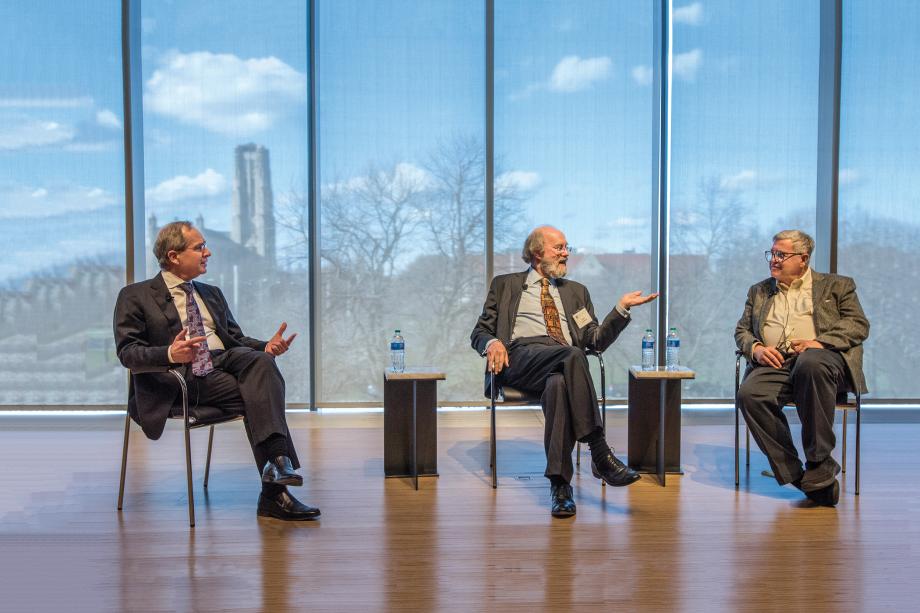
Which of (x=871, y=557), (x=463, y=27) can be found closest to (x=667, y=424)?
(x=871, y=557)

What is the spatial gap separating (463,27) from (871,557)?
4.10 m

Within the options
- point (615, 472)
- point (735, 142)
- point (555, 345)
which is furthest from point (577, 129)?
point (615, 472)

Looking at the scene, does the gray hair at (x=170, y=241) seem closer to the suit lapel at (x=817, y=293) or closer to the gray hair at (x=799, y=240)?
the gray hair at (x=799, y=240)

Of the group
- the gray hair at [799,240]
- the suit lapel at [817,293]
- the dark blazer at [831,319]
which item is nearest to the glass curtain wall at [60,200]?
the dark blazer at [831,319]

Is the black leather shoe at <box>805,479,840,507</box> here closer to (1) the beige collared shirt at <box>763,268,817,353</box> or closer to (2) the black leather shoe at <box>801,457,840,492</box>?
(2) the black leather shoe at <box>801,457,840,492</box>

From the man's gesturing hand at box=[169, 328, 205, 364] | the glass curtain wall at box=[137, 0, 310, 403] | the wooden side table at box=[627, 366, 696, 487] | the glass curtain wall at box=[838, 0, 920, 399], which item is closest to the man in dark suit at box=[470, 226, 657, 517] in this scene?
the wooden side table at box=[627, 366, 696, 487]

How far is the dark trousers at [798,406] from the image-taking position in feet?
10.9

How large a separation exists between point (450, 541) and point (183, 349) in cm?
126

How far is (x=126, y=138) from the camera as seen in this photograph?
5.10 m

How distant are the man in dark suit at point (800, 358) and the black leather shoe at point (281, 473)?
2017 millimetres

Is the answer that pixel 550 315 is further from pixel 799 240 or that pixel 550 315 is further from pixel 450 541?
pixel 450 541

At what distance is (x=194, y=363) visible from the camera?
10.5 ft

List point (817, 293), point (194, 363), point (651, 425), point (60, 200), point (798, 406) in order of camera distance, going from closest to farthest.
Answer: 1. point (194, 363)
2. point (798, 406)
3. point (817, 293)
4. point (651, 425)
5. point (60, 200)

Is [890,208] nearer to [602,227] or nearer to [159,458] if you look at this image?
[602,227]
